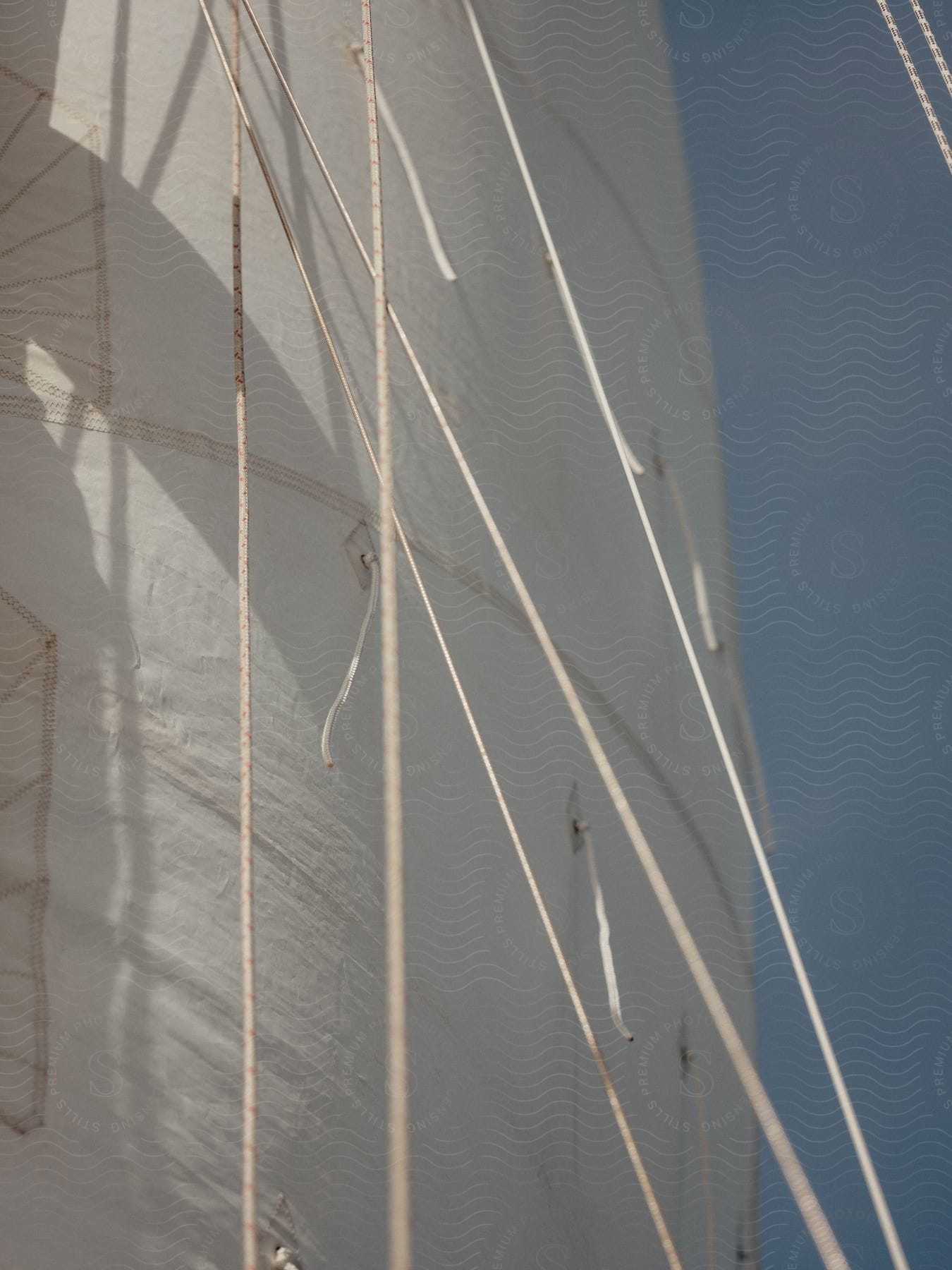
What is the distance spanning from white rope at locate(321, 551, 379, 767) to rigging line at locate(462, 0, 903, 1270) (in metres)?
0.51

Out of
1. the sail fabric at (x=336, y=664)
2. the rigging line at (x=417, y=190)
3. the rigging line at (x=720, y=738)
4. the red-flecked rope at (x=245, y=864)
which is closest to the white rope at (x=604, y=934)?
the sail fabric at (x=336, y=664)

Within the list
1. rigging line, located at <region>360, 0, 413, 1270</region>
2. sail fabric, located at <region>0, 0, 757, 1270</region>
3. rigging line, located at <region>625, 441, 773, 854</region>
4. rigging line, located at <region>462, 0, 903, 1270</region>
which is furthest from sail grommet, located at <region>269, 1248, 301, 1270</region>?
rigging line, located at <region>625, 441, 773, 854</region>

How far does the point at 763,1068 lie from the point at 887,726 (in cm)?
57

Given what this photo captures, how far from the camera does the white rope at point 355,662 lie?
1477 millimetres

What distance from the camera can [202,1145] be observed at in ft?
4.24

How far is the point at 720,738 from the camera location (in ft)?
6.46

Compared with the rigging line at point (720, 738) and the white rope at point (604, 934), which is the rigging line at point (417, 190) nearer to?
the rigging line at point (720, 738)

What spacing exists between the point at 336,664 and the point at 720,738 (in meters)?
0.71

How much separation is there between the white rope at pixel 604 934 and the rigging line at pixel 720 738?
11.4 inches

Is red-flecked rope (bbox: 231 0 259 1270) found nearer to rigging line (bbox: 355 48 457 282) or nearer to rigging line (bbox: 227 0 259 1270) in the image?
rigging line (bbox: 227 0 259 1270)

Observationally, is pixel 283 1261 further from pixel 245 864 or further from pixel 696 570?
pixel 696 570

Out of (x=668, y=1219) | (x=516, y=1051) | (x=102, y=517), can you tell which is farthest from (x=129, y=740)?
(x=668, y=1219)

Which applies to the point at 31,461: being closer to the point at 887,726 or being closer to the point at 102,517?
the point at 102,517

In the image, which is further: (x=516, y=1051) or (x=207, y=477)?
(x=516, y=1051)
